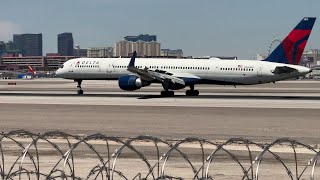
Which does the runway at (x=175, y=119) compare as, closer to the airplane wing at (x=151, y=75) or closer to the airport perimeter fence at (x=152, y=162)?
the airport perimeter fence at (x=152, y=162)

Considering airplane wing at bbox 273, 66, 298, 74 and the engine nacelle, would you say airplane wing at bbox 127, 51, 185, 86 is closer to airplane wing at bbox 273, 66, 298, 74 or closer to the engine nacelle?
the engine nacelle

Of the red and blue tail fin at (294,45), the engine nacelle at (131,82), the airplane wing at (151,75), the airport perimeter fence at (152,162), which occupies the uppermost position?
the red and blue tail fin at (294,45)

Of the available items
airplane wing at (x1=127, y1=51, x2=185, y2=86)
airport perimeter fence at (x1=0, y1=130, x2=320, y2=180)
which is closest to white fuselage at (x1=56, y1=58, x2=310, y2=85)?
airplane wing at (x1=127, y1=51, x2=185, y2=86)

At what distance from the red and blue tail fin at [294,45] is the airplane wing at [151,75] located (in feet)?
36.6

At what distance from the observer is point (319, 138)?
2872cm

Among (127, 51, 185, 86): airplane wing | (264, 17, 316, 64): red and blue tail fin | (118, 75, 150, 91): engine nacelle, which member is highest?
(264, 17, 316, 64): red and blue tail fin

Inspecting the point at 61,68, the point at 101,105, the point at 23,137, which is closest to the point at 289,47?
the point at 101,105

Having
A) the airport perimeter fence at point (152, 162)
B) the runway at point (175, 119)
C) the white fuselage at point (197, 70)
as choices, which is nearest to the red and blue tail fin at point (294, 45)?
the white fuselage at point (197, 70)

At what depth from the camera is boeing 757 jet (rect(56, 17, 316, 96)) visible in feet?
204

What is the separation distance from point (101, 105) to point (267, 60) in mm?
23119

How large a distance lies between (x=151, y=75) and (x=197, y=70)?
576 centimetres

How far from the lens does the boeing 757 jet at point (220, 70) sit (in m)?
62.2

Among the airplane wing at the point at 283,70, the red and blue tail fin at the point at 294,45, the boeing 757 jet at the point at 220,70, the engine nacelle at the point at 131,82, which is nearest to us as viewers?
the airplane wing at the point at 283,70

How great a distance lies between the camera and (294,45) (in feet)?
209
